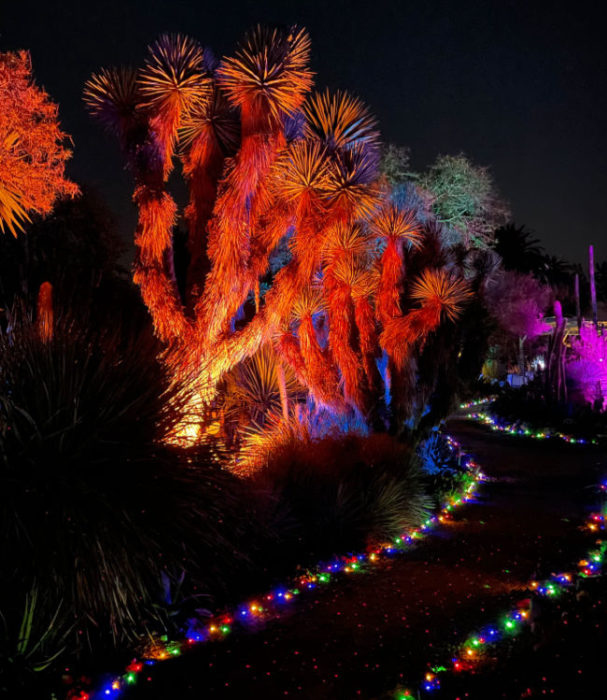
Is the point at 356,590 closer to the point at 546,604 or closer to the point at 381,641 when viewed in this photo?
the point at 381,641

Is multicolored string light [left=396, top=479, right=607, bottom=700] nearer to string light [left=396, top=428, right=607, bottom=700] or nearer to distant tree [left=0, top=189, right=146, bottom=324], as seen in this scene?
string light [left=396, top=428, right=607, bottom=700]

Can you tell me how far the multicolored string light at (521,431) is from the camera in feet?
55.7

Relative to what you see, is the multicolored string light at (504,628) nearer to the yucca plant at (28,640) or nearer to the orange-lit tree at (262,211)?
the yucca plant at (28,640)

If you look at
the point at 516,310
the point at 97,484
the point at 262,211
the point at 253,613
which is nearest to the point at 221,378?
the point at 262,211

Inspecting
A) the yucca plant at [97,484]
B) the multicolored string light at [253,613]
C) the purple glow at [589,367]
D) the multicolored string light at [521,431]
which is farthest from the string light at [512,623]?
the purple glow at [589,367]

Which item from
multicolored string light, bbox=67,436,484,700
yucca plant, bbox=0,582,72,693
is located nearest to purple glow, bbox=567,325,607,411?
multicolored string light, bbox=67,436,484,700

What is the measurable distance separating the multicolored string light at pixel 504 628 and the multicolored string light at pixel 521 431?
1029 cm

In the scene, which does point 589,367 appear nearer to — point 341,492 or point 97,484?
point 341,492

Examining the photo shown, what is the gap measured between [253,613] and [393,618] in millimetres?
1131

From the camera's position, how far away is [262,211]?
A: 391 inches

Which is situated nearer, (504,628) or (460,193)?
(504,628)

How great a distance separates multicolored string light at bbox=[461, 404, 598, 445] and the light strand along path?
26.1 ft

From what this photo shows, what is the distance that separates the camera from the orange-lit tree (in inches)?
347

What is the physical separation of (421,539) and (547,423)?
1240cm
